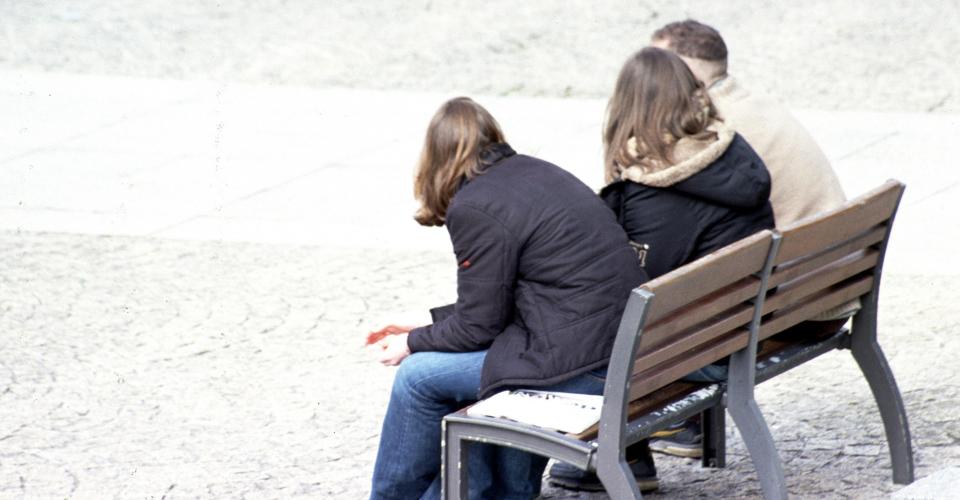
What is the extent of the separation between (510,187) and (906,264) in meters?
3.43

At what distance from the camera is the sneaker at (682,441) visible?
15.1 feet

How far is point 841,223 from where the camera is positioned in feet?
13.0

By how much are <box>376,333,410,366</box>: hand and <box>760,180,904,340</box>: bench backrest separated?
97cm

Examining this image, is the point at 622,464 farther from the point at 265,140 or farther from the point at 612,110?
the point at 265,140

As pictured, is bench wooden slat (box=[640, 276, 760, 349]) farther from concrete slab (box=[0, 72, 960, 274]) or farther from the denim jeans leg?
concrete slab (box=[0, 72, 960, 274])

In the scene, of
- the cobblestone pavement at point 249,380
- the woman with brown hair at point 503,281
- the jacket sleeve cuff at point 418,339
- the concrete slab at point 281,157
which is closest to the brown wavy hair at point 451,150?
the woman with brown hair at point 503,281

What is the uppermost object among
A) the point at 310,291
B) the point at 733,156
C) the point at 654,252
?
the point at 733,156

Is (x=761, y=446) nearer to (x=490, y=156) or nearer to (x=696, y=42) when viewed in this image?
(x=490, y=156)

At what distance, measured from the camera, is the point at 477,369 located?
383 cm

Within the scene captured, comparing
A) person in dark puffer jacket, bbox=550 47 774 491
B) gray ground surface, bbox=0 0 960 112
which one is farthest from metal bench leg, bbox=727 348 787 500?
gray ground surface, bbox=0 0 960 112

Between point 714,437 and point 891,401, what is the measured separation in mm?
540

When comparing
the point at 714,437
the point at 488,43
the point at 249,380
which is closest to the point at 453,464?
the point at 714,437

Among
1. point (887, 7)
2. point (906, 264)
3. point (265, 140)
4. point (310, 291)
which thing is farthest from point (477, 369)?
point (887, 7)

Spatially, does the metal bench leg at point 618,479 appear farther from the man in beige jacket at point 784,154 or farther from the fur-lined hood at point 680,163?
the man in beige jacket at point 784,154
